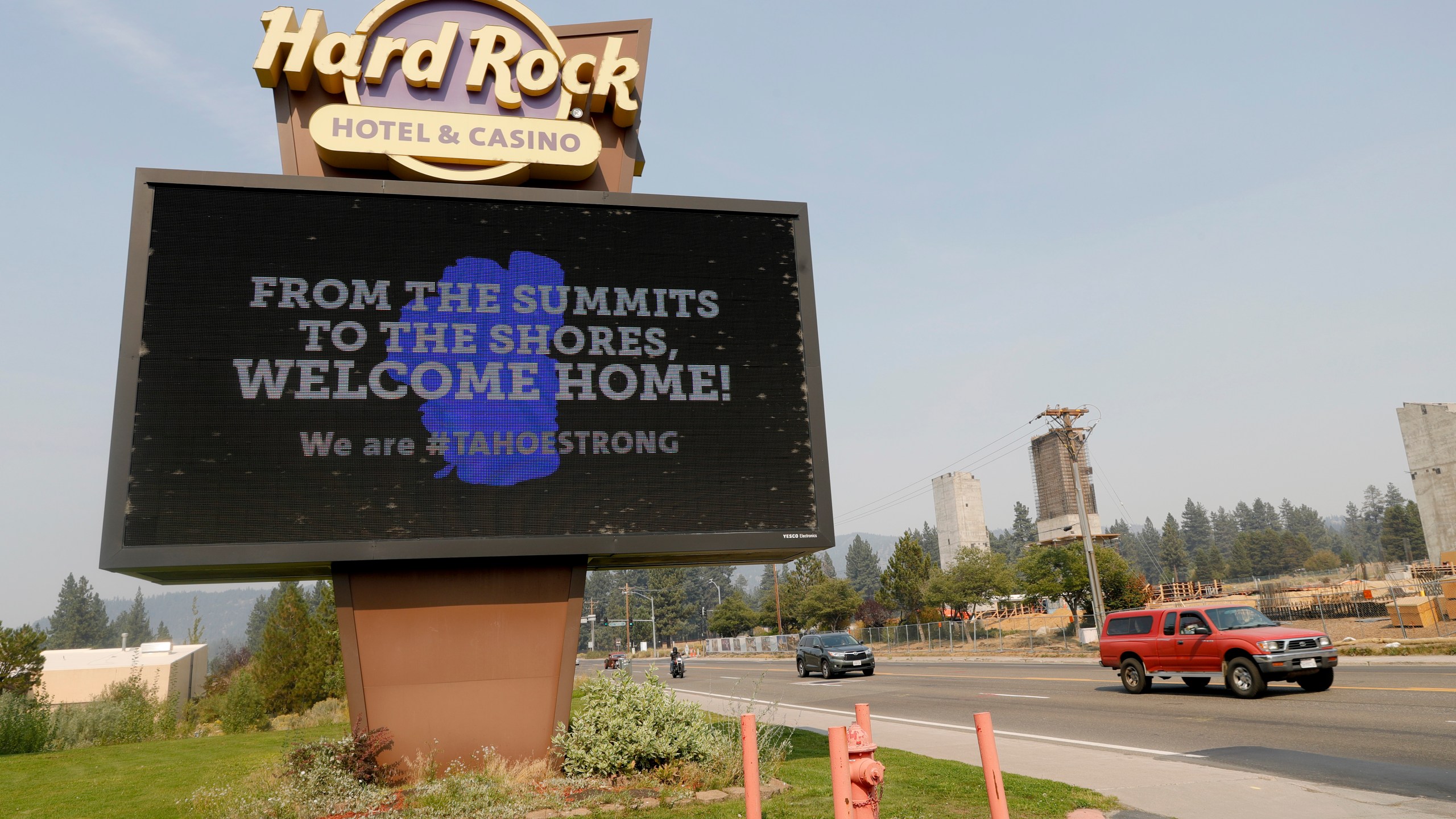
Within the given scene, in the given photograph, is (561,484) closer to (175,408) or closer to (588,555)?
Answer: (588,555)

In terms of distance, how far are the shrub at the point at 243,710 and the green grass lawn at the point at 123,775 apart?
9.14m

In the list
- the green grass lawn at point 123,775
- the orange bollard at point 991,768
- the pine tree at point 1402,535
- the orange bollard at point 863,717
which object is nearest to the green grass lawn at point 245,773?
the green grass lawn at point 123,775

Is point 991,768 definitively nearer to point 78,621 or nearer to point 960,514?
point 960,514

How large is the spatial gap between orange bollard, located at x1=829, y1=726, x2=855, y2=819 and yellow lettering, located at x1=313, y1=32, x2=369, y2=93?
403 inches

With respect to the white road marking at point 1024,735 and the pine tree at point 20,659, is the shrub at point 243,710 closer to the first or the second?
the pine tree at point 20,659

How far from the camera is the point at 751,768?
222 inches

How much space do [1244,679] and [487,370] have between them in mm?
14926

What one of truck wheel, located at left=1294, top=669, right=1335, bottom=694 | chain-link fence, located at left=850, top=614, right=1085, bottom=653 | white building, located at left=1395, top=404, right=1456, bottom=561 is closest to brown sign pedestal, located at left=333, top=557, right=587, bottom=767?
truck wheel, located at left=1294, top=669, right=1335, bottom=694

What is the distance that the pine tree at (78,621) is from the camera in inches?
6703

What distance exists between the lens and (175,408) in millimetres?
8500

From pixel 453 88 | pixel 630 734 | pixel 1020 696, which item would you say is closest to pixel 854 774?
pixel 630 734

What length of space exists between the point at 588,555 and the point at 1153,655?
45.7 ft

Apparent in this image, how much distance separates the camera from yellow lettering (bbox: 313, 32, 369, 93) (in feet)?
36.7

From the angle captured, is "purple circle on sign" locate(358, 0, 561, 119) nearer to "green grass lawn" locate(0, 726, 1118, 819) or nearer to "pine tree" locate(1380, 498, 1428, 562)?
"green grass lawn" locate(0, 726, 1118, 819)
